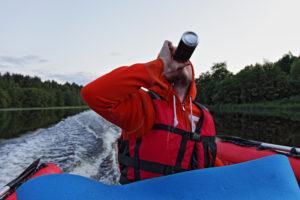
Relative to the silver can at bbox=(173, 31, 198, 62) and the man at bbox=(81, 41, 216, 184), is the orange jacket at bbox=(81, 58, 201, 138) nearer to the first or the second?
the man at bbox=(81, 41, 216, 184)

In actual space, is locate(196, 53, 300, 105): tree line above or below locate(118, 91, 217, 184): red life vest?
above

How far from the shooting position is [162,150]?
180 centimetres

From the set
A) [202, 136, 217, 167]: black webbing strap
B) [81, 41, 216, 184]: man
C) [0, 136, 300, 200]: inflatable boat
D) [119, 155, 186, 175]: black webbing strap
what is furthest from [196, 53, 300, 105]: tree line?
[0, 136, 300, 200]: inflatable boat

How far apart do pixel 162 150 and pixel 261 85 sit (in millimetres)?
42328

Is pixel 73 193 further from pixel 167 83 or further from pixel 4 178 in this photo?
pixel 4 178

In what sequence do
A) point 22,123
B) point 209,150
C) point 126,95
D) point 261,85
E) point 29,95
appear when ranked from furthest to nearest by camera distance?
point 29,95 < point 261,85 < point 22,123 < point 209,150 < point 126,95

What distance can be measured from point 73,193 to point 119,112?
518mm

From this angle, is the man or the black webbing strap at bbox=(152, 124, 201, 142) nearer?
the man

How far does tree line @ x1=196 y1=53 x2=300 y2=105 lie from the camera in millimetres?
38438

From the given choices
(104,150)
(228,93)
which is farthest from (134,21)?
(228,93)

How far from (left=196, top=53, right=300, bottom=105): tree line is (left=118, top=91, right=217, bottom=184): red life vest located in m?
33.7

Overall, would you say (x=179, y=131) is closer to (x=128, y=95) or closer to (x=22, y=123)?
(x=128, y=95)

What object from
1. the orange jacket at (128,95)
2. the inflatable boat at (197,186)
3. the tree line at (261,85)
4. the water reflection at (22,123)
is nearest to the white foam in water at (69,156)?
the orange jacket at (128,95)

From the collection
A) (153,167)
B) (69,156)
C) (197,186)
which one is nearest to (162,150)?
(153,167)
